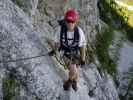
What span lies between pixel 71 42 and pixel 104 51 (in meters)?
8.86

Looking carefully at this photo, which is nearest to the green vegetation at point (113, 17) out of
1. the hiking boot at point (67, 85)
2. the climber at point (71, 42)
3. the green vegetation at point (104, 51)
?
the green vegetation at point (104, 51)

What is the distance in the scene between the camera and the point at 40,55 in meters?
13.5

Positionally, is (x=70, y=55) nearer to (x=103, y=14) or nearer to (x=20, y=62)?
(x=20, y=62)

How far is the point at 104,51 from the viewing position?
71.6 feet

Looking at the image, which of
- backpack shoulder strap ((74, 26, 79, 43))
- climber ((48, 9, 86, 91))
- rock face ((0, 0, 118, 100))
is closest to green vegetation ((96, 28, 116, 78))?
rock face ((0, 0, 118, 100))

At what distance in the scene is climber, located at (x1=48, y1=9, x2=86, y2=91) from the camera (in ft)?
41.5

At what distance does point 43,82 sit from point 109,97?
625cm

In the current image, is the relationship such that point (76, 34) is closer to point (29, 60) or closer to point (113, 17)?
point (29, 60)

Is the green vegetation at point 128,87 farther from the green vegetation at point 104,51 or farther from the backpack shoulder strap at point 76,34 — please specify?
the backpack shoulder strap at point 76,34

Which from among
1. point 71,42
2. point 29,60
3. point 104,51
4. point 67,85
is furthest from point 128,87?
point 29,60

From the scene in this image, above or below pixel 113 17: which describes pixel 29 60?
above

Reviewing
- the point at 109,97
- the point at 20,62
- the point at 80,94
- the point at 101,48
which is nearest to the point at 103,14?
the point at 101,48

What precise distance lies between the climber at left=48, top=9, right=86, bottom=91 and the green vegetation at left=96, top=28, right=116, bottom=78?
616 centimetres

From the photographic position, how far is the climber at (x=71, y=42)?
1264 cm
